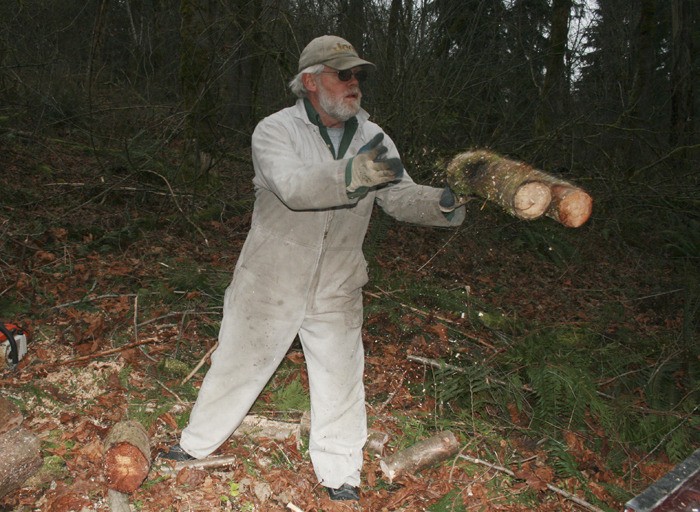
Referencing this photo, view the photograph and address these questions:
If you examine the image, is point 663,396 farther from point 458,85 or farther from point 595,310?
point 458,85

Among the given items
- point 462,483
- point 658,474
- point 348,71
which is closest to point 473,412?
point 462,483

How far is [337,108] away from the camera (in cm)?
304

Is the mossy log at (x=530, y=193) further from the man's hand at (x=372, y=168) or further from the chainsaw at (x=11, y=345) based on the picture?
the chainsaw at (x=11, y=345)

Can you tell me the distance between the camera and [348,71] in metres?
3.02

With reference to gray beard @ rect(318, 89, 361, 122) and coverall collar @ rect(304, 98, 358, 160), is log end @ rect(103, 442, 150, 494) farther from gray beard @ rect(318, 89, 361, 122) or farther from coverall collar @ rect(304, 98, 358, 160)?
gray beard @ rect(318, 89, 361, 122)

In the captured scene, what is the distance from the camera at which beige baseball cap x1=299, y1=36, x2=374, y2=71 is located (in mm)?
2996

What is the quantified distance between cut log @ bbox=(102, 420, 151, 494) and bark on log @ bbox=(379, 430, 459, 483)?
150cm

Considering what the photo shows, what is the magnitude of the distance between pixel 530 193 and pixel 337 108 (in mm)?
1140

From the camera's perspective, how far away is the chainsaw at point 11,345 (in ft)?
13.1

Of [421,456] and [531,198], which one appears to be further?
[421,456]

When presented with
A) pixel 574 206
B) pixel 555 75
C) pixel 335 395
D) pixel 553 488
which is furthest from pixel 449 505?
pixel 555 75

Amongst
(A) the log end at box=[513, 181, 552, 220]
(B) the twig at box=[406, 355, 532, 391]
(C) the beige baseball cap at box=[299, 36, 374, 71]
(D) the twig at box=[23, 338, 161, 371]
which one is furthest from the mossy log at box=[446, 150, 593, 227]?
(D) the twig at box=[23, 338, 161, 371]

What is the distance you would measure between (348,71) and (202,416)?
214cm

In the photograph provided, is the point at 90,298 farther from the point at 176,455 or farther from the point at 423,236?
the point at 423,236
